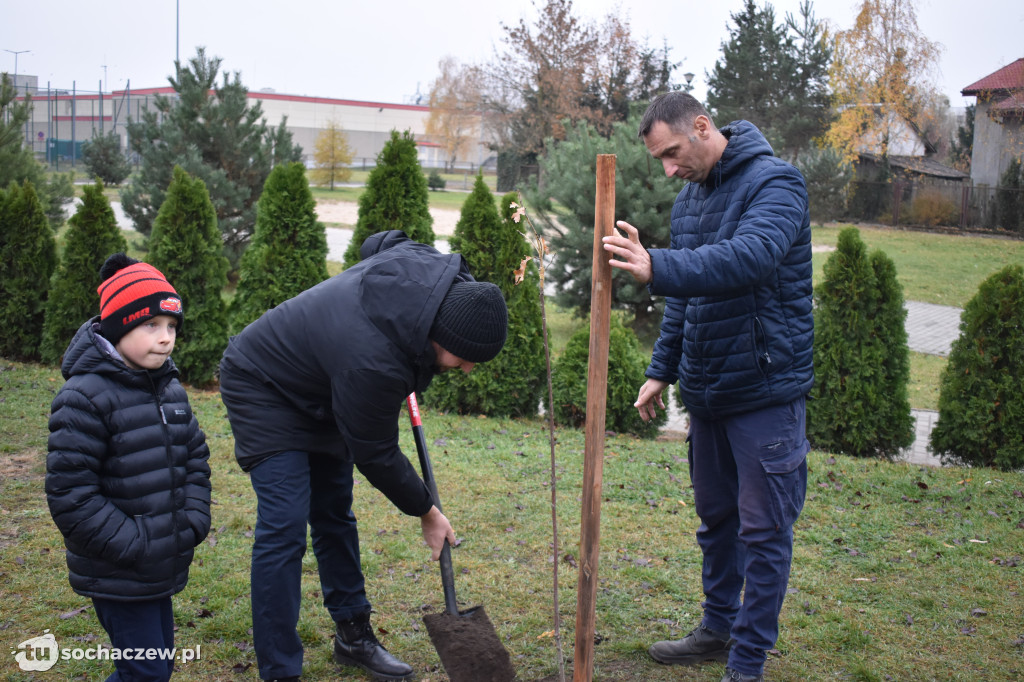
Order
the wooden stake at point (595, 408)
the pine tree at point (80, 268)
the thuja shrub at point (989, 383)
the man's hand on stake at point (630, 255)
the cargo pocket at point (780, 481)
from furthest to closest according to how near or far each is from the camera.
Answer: the pine tree at point (80, 268) → the thuja shrub at point (989, 383) → the cargo pocket at point (780, 481) → the wooden stake at point (595, 408) → the man's hand on stake at point (630, 255)

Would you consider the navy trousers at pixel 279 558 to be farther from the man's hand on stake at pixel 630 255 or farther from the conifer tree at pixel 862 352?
the conifer tree at pixel 862 352

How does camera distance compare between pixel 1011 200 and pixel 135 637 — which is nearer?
pixel 135 637

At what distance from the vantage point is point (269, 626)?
2725 mm

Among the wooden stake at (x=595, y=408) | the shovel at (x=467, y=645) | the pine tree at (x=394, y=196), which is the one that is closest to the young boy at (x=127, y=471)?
the shovel at (x=467, y=645)

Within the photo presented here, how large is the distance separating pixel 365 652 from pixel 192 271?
5408 millimetres

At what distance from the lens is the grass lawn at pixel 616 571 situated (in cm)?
329

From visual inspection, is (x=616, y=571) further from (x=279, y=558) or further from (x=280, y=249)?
(x=280, y=249)

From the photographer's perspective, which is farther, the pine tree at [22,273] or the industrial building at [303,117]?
the industrial building at [303,117]

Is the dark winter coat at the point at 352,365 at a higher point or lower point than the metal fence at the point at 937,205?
lower

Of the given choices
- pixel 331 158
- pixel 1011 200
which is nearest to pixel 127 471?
pixel 1011 200

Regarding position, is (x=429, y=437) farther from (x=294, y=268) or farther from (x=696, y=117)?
(x=696, y=117)

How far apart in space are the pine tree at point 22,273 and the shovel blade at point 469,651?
6.96m

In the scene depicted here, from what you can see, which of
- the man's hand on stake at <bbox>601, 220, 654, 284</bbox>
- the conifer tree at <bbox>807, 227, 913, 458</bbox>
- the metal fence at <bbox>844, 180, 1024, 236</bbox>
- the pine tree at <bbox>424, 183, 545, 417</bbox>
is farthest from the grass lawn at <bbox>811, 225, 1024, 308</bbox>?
the man's hand on stake at <bbox>601, 220, 654, 284</bbox>

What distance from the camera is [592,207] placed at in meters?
10.7
